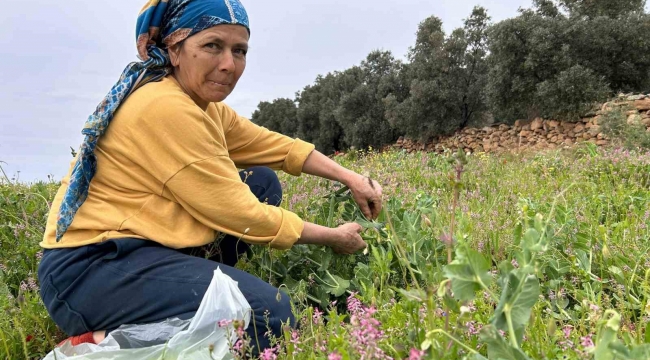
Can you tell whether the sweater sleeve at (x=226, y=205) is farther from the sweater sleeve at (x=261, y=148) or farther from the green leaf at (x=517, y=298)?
the green leaf at (x=517, y=298)

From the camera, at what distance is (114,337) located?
1882 millimetres

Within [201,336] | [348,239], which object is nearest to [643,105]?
[348,239]

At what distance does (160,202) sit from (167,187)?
87 mm

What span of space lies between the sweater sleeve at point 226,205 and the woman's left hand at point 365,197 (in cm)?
65

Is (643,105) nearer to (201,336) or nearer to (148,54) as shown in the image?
(148,54)

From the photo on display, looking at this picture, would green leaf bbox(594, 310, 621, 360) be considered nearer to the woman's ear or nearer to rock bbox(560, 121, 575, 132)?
the woman's ear

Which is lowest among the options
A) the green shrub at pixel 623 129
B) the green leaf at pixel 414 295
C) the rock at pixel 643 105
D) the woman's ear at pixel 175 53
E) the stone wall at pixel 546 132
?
the stone wall at pixel 546 132

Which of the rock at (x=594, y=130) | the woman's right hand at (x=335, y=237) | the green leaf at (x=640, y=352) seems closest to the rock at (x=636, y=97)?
the rock at (x=594, y=130)

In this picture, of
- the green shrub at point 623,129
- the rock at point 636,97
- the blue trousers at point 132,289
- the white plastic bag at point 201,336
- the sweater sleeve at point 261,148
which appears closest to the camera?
the white plastic bag at point 201,336

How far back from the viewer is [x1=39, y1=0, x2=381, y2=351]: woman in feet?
6.34

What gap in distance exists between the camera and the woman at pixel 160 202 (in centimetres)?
193

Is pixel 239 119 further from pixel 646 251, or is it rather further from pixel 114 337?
pixel 646 251

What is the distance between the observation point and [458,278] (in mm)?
895

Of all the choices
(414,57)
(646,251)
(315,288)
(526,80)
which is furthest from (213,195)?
(414,57)
